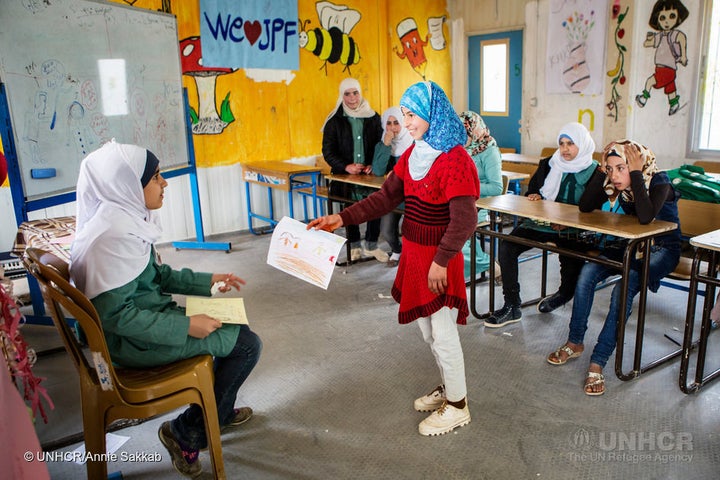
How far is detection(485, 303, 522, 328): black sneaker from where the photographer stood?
3.26 metres

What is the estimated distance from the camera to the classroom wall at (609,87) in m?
5.02

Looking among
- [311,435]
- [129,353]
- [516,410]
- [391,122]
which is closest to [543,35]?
[391,122]

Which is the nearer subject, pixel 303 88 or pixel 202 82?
pixel 202 82

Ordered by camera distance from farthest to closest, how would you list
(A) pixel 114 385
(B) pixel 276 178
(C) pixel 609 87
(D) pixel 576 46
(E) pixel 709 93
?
1. (D) pixel 576 46
2. (C) pixel 609 87
3. (B) pixel 276 178
4. (E) pixel 709 93
5. (A) pixel 114 385

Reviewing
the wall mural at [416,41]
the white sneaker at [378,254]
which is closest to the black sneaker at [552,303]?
the white sneaker at [378,254]

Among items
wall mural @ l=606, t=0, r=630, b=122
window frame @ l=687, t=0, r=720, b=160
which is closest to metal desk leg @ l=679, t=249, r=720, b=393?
window frame @ l=687, t=0, r=720, b=160

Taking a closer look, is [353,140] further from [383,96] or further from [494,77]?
[494,77]

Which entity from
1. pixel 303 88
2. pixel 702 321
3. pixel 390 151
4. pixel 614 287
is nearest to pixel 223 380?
pixel 614 287

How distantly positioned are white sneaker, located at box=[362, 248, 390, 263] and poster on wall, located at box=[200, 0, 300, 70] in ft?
7.34

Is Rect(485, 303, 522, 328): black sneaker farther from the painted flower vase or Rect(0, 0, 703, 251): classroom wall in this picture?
the painted flower vase

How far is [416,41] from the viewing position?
266 inches

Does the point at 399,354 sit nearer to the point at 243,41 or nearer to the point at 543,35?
the point at 243,41

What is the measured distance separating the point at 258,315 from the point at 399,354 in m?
1.05

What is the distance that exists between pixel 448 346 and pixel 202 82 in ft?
13.3
